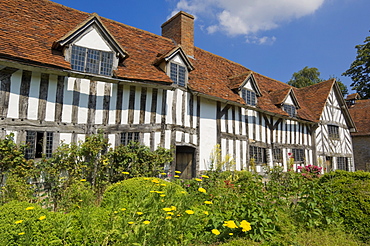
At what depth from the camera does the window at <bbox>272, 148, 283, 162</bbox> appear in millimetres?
14242

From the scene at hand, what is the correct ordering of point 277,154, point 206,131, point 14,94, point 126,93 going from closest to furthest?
point 14,94 → point 126,93 → point 206,131 → point 277,154

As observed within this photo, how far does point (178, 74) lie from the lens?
1028cm

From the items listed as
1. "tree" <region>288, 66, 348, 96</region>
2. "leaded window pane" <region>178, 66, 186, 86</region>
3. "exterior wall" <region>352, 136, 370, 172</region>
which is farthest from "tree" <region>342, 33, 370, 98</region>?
"leaded window pane" <region>178, 66, 186, 86</region>

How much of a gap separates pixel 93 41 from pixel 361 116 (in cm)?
2511

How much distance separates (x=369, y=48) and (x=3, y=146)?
4313 centimetres

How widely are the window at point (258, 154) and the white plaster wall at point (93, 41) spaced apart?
8804mm

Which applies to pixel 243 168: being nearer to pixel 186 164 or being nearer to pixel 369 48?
pixel 186 164

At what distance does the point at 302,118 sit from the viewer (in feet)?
51.9

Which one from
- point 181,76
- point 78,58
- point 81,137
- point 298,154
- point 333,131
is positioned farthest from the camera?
point 333,131

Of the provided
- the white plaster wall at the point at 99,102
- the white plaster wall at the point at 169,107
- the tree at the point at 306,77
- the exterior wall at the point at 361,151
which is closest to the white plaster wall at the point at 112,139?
the white plaster wall at the point at 99,102

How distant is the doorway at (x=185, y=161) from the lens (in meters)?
10.6

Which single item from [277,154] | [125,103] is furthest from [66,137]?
[277,154]

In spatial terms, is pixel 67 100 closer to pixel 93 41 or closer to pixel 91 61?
pixel 91 61

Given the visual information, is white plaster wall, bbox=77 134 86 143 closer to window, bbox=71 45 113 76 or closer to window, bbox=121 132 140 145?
window, bbox=121 132 140 145
